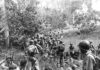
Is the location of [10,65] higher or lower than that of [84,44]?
lower

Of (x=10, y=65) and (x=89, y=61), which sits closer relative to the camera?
(x=89, y=61)

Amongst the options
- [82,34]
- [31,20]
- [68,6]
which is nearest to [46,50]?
[31,20]

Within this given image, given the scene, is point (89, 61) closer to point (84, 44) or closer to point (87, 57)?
point (87, 57)

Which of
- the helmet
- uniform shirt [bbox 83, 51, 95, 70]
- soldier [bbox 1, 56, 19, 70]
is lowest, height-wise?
soldier [bbox 1, 56, 19, 70]

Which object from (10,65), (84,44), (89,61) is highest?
(84,44)

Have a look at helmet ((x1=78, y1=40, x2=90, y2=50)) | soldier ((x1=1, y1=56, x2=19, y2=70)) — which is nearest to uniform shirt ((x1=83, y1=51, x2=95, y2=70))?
helmet ((x1=78, y1=40, x2=90, y2=50))

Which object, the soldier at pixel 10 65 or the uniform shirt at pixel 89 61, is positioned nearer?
the uniform shirt at pixel 89 61

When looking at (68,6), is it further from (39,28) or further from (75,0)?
(39,28)

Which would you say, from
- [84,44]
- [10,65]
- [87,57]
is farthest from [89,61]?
[10,65]

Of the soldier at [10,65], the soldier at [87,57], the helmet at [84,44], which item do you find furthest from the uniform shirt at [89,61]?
the soldier at [10,65]

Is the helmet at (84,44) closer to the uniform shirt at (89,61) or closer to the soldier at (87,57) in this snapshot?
the soldier at (87,57)

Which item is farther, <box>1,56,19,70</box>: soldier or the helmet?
<box>1,56,19,70</box>: soldier

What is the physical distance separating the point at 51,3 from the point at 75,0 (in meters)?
8.64

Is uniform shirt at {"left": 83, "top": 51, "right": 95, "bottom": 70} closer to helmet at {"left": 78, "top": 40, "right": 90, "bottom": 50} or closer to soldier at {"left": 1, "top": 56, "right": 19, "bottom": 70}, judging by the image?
helmet at {"left": 78, "top": 40, "right": 90, "bottom": 50}
